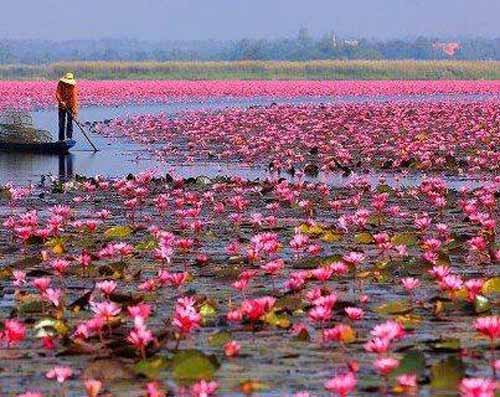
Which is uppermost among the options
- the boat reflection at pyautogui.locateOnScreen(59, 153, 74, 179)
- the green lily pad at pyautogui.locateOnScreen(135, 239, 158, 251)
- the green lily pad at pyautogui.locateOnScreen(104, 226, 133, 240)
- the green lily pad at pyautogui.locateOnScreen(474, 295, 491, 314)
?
the green lily pad at pyautogui.locateOnScreen(474, 295, 491, 314)

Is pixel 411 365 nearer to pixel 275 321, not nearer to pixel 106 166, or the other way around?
pixel 275 321

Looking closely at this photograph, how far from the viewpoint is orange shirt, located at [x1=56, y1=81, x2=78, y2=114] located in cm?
3063

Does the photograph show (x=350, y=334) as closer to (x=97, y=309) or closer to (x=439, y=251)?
(x=97, y=309)

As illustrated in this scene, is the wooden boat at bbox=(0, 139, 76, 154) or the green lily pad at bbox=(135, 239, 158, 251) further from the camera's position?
the wooden boat at bbox=(0, 139, 76, 154)

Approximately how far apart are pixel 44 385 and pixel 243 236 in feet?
23.1

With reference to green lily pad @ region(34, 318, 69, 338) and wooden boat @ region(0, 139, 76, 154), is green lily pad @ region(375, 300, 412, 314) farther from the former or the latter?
wooden boat @ region(0, 139, 76, 154)

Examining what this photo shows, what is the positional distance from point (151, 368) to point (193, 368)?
294 mm

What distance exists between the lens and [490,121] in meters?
38.6

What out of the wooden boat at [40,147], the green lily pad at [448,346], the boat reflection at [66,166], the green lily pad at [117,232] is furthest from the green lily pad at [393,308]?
the wooden boat at [40,147]

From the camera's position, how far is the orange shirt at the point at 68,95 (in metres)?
30.6

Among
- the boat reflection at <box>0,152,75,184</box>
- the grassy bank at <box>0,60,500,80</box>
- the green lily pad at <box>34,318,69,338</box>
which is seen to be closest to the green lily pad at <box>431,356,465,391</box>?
the green lily pad at <box>34,318,69,338</box>

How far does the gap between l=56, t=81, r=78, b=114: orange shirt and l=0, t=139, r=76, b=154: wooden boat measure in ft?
3.54

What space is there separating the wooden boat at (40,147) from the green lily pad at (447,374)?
23.4 meters

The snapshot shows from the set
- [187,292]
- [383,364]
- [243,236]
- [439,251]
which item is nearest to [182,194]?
[243,236]
